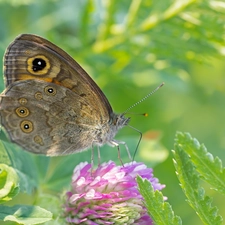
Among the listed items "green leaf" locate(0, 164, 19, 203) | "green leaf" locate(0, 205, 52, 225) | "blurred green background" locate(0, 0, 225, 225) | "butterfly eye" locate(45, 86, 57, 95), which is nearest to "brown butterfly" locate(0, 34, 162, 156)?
"butterfly eye" locate(45, 86, 57, 95)

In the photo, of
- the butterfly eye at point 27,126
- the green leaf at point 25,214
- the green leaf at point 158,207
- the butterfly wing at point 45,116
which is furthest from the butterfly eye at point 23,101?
the green leaf at point 158,207

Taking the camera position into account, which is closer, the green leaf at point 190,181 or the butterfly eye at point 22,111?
the green leaf at point 190,181

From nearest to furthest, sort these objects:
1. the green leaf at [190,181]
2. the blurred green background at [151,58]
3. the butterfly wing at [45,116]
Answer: the green leaf at [190,181] → the butterfly wing at [45,116] → the blurred green background at [151,58]

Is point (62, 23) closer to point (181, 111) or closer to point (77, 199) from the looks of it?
point (181, 111)

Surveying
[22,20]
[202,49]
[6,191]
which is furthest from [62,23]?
[6,191]

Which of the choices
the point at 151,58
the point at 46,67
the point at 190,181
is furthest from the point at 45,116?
the point at 190,181

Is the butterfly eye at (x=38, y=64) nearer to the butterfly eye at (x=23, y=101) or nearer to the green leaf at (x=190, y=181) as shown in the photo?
the butterfly eye at (x=23, y=101)
